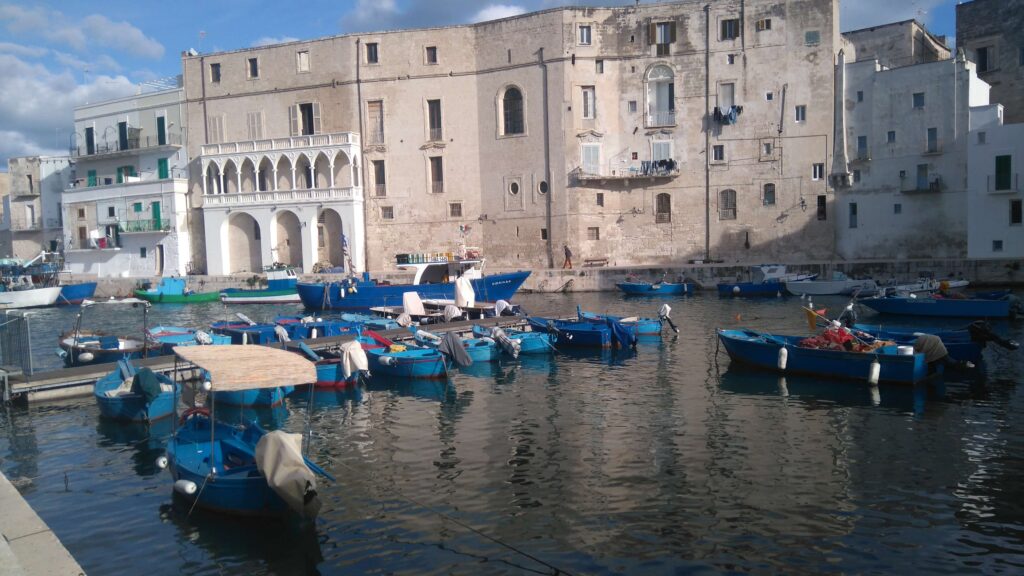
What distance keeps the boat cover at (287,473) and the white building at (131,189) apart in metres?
38.2

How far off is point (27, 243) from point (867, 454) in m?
56.4

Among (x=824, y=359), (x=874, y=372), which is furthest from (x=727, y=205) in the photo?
(x=874, y=372)

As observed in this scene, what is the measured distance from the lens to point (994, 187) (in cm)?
3056

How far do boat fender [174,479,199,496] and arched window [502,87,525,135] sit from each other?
31729 millimetres

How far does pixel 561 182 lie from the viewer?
37812 mm

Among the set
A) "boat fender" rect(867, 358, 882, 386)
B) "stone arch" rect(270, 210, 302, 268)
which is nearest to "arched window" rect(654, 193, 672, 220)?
"stone arch" rect(270, 210, 302, 268)

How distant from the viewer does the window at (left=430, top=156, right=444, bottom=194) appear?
4019cm

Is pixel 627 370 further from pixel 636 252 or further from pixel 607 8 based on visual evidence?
pixel 607 8

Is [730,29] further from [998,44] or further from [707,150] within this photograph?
[998,44]

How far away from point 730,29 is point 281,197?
23.6 m

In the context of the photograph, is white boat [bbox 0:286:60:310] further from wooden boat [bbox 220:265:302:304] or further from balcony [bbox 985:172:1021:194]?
balcony [bbox 985:172:1021:194]

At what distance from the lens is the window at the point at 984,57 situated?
1436 inches

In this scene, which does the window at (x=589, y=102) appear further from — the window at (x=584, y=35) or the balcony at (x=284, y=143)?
the balcony at (x=284, y=143)

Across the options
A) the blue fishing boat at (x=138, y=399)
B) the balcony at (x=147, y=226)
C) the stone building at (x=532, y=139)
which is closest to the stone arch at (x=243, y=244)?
the stone building at (x=532, y=139)
